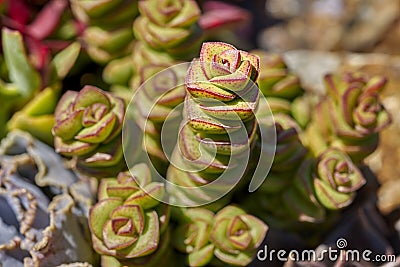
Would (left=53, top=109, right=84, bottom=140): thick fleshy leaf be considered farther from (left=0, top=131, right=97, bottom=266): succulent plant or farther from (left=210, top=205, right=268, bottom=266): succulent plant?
(left=210, top=205, right=268, bottom=266): succulent plant

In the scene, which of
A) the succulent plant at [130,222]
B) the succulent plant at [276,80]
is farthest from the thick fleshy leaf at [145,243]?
the succulent plant at [276,80]

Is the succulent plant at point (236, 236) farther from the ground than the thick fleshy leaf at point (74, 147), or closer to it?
closer to it

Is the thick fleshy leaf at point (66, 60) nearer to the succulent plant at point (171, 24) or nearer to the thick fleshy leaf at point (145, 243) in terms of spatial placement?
the succulent plant at point (171, 24)

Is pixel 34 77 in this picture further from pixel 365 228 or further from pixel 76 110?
pixel 365 228

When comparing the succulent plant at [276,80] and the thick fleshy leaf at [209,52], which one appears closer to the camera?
the thick fleshy leaf at [209,52]

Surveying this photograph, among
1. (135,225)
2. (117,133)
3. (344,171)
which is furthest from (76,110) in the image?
(344,171)

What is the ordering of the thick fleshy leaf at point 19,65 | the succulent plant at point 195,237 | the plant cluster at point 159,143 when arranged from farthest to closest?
the thick fleshy leaf at point 19,65 < the succulent plant at point 195,237 < the plant cluster at point 159,143
